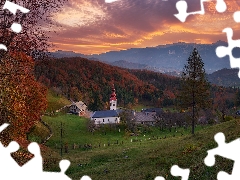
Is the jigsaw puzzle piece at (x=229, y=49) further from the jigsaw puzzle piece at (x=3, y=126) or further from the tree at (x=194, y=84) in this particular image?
the tree at (x=194, y=84)

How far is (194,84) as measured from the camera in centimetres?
4553

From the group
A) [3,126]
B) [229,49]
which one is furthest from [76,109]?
[229,49]

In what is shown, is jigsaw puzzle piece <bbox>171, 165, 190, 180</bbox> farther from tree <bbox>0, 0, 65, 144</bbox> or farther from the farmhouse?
the farmhouse

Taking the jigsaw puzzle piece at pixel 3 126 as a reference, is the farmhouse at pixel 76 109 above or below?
below

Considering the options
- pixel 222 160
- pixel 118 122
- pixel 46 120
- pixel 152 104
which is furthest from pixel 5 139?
pixel 152 104

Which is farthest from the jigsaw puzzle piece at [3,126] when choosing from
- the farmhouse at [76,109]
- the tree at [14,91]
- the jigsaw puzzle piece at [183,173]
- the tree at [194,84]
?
the farmhouse at [76,109]

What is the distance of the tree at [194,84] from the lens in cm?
4484

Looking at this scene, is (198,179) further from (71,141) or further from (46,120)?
(46,120)

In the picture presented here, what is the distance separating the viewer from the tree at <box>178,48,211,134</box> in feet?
147

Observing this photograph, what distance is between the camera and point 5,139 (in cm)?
1102

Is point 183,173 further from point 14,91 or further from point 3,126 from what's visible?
point 14,91

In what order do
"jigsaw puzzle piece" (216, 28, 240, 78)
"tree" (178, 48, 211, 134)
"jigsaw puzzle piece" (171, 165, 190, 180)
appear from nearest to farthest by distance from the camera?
"jigsaw puzzle piece" (216, 28, 240, 78) → "jigsaw puzzle piece" (171, 165, 190, 180) → "tree" (178, 48, 211, 134)

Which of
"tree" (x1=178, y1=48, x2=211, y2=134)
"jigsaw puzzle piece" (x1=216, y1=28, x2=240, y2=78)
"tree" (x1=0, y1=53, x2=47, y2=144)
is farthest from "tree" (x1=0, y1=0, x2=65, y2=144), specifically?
"tree" (x1=178, y1=48, x2=211, y2=134)

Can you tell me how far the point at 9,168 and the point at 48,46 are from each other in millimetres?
4871
